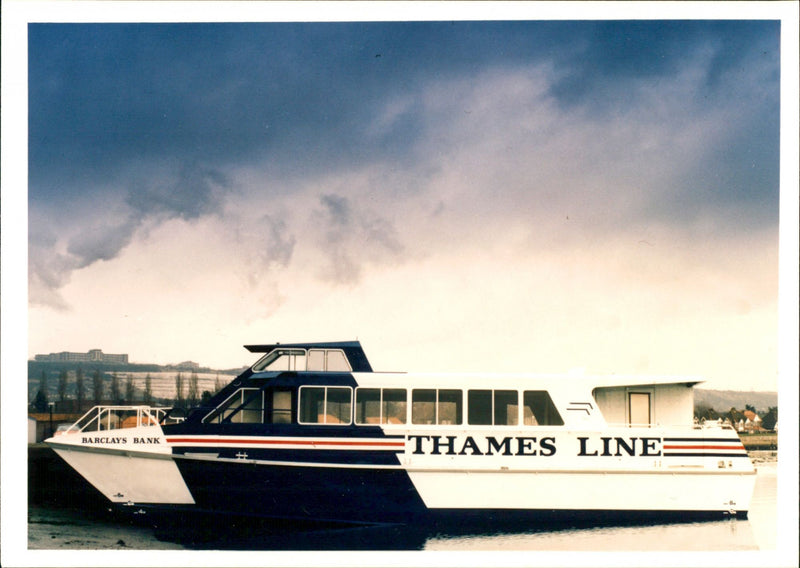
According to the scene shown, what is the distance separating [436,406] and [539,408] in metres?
1.52

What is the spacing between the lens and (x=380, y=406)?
1030cm

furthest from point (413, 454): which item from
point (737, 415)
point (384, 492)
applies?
point (737, 415)

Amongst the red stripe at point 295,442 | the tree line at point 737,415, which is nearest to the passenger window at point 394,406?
the red stripe at point 295,442

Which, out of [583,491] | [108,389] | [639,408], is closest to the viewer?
[583,491]

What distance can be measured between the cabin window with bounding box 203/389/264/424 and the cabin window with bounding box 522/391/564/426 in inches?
152

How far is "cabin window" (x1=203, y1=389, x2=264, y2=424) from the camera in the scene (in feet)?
33.9

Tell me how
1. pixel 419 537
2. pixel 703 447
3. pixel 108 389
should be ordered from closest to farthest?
pixel 419 537, pixel 703 447, pixel 108 389

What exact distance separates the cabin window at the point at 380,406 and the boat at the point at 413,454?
1cm

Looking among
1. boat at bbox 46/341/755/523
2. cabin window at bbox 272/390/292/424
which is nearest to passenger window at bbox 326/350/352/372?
boat at bbox 46/341/755/523

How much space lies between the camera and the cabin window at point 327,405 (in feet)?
33.9

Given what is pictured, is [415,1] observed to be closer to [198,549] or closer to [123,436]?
[123,436]

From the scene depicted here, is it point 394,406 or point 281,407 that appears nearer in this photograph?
point 394,406

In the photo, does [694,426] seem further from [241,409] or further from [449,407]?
[241,409]

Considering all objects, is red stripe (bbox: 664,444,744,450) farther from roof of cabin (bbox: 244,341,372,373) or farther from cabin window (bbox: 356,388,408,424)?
roof of cabin (bbox: 244,341,372,373)
